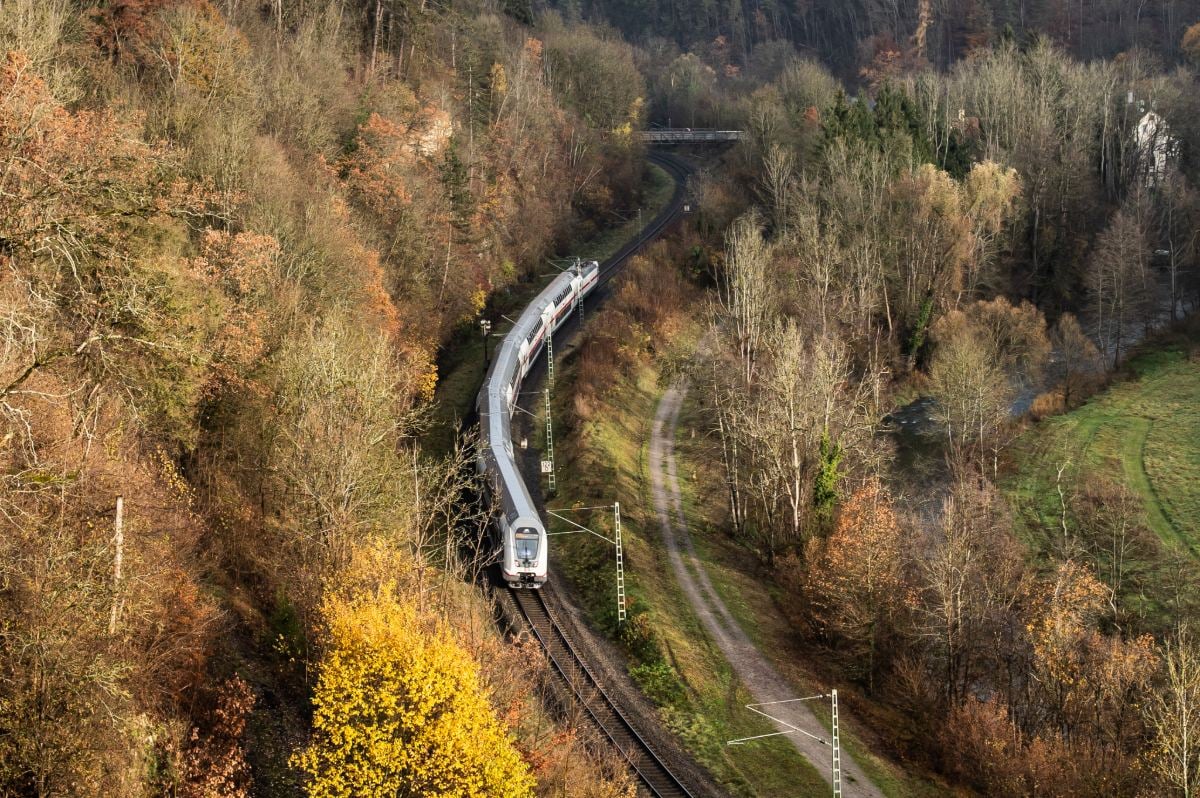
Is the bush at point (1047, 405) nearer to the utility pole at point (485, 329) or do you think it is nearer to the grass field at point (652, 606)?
the grass field at point (652, 606)

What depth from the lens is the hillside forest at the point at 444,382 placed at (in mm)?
23656

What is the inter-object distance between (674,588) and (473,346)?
1106 inches

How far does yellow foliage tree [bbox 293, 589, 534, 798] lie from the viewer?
76.9 ft

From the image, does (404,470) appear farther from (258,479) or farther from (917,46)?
(917,46)

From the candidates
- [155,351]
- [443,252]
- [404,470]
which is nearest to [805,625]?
[404,470]

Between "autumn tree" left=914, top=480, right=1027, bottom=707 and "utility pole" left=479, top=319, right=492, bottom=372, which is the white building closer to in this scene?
"utility pole" left=479, top=319, right=492, bottom=372

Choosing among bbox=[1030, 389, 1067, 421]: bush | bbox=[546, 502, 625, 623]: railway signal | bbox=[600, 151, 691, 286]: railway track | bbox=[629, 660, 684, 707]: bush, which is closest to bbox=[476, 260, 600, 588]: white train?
bbox=[546, 502, 625, 623]: railway signal

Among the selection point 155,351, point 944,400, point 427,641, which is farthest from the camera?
point 944,400

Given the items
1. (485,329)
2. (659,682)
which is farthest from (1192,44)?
(659,682)

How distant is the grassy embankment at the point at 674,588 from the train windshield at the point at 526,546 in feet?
11.0

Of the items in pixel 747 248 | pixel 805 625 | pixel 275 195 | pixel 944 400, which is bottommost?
pixel 805 625

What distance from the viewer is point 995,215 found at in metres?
74.4

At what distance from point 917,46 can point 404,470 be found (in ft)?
426

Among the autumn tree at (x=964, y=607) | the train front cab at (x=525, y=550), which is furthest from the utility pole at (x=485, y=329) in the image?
the autumn tree at (x=964, y=607)
